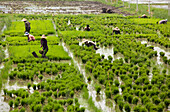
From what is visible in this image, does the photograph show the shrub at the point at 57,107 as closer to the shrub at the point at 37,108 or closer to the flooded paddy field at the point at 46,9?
the shrub at the point at 37,108

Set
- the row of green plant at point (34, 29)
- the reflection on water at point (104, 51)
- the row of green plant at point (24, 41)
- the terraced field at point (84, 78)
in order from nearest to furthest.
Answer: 1. the terraced field at point (84, 78)
2. the reflection on water at point (104, 51)
3. the row of green plant at point (24, 41)
4. the row of green plant at point (34, 29)

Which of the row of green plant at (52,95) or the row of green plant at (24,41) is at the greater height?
the row of green plant at (24,41)

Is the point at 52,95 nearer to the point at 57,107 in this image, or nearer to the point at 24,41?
the point at 57,107

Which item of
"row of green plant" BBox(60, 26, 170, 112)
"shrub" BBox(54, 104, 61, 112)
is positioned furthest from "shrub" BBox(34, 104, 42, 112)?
"row of green plant" BBox(60, 26, 170, 112)


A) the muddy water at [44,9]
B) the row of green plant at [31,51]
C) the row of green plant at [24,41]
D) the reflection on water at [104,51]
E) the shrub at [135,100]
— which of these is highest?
the muddy water at [44,9]

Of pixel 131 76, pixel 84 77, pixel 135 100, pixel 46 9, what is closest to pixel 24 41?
pixel 84 77

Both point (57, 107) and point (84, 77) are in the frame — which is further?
point (84, 77)

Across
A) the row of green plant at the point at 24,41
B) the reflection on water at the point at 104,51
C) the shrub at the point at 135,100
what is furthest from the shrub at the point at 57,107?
the row of green plant at the point at 24,41

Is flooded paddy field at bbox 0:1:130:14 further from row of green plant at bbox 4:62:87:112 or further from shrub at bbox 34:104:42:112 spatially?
shrub at bbox 34:104:42:112

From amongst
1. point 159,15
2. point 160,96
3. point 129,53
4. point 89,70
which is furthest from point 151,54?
point 159,15
